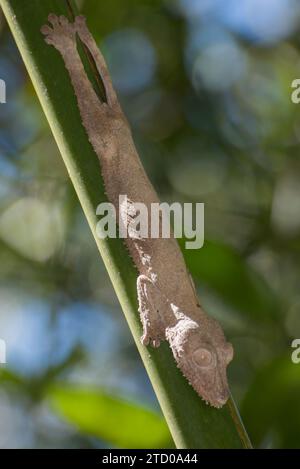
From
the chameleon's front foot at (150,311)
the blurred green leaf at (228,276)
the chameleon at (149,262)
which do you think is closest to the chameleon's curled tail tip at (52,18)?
the chameleon at (149,262)

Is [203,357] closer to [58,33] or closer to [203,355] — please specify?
[203,355]

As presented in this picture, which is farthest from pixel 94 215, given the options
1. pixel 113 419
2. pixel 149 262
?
pixel 113 419

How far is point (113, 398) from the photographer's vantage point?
0.78 meters

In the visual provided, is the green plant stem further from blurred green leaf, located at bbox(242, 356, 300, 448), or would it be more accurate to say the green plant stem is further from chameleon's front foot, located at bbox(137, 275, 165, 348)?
blurred green leaf, located at bbox(242, 356, 300, 448)

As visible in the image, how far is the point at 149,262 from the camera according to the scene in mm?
524

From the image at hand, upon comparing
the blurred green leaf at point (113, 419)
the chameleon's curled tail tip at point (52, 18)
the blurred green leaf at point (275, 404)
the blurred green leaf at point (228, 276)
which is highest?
the chameleon's curled tail tip at point (52, 18)

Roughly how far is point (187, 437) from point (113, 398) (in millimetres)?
299

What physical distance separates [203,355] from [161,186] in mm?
577

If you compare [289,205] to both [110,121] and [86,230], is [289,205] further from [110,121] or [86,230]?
[110,121]

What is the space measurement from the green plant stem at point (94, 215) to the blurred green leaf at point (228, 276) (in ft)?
1.06

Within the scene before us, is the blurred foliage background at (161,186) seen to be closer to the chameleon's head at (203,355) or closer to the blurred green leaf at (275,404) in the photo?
the blurred green leaf at (275,404)

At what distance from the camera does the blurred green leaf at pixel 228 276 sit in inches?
33.0

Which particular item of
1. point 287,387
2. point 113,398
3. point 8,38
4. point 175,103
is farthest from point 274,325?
point 8,38

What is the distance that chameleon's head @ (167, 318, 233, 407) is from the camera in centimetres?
49
